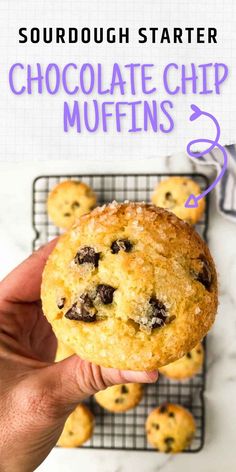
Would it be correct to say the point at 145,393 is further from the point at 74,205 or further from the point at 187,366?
the point at 74,205

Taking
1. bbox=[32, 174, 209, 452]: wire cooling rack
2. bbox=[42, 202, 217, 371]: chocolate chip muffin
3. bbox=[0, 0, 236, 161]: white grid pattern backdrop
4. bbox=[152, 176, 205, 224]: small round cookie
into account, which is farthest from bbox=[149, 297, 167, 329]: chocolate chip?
bbox=[0, 0, 236, 161]: white grid pattern backdrop

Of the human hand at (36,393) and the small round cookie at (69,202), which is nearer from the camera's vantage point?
the human hand at (36,393)

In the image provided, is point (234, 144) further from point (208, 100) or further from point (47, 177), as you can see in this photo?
point (47, 177)

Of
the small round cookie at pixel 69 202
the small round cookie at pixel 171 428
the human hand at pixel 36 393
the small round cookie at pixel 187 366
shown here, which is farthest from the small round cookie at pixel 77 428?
the small round cookie at pixel 69 202

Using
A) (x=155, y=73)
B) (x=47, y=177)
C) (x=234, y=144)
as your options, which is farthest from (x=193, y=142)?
(x=47, y=177)

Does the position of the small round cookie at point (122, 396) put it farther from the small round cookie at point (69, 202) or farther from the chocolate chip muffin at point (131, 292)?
the chocolate chip muffin at point (131, 292)

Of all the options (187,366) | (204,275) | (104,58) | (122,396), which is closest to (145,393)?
(122,396)
